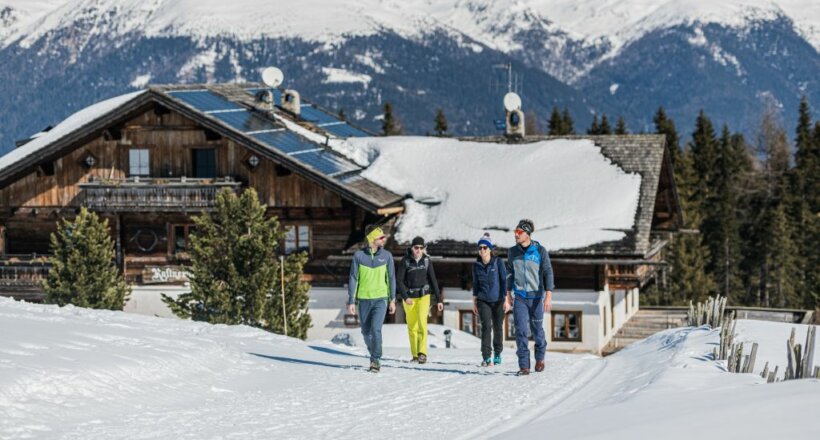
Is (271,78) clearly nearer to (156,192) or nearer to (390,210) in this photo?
(156,192)

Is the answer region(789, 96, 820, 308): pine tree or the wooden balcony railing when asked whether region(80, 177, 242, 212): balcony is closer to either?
the wooden balcony railing

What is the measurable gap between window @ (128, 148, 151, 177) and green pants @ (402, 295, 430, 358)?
2375 cm

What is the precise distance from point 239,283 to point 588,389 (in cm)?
1632

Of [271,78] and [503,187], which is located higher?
[271,78]

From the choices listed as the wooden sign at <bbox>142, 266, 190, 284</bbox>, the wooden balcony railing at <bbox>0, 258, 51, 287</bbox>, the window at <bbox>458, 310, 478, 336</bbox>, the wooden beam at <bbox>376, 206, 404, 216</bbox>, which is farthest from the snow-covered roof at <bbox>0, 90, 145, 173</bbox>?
the window at <bbox>458, 310, 478, 336</bbox>

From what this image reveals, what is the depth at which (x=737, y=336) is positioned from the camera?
19.9 metres

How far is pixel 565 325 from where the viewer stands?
36.1 metres

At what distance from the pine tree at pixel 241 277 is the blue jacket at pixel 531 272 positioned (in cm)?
1425

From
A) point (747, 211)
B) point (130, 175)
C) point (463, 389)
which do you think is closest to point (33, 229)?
point (130, 175)

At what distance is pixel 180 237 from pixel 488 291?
24040mm

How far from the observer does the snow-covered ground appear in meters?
12.4

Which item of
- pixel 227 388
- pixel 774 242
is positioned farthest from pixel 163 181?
pixel 774 242


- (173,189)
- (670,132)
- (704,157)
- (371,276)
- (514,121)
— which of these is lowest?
(371,276)

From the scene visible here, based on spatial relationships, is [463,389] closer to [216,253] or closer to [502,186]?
[216,253]
